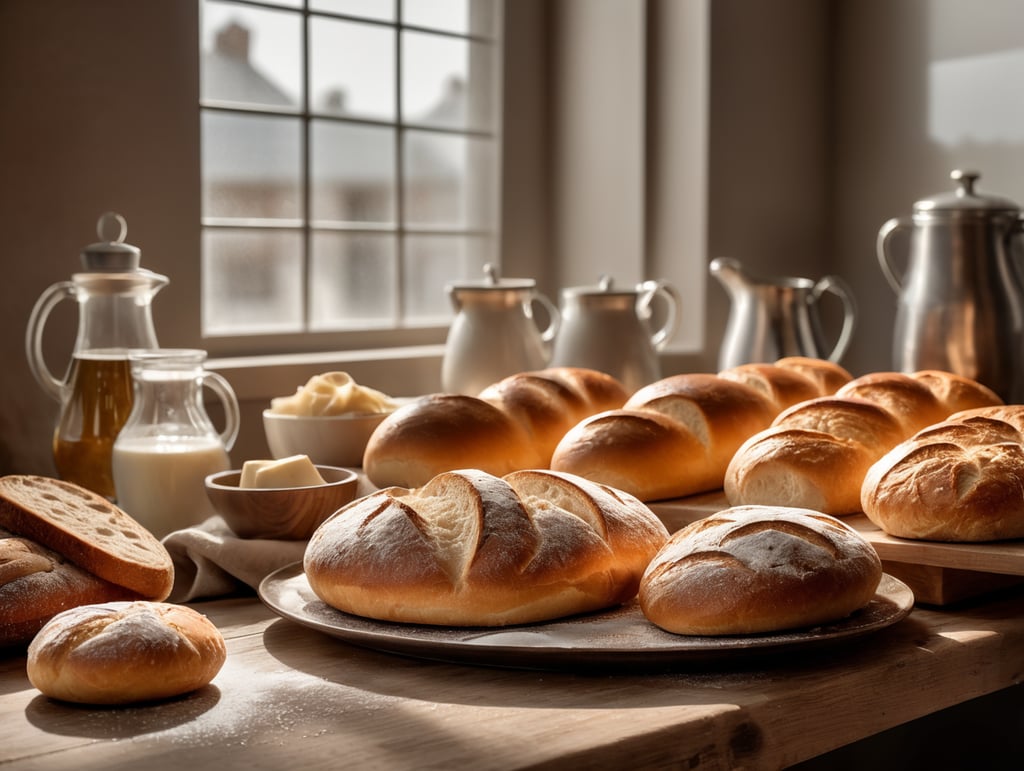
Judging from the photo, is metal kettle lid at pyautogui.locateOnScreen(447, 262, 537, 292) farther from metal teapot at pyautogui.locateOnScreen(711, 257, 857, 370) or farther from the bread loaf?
the bread loaf

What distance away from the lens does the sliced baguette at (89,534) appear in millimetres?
1076

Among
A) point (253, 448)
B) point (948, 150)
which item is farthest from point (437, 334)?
point (948, 150)

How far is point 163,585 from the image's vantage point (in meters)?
1.12

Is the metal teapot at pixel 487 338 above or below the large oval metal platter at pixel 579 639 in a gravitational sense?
above

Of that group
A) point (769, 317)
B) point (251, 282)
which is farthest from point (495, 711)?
point (251, 282)

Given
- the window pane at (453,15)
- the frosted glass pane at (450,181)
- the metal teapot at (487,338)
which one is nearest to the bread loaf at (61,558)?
the metal teapot at (487,338)

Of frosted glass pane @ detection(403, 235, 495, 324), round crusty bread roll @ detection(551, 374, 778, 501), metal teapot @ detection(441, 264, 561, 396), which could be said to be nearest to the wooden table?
round crusty bread roll @ detection(551, 374, 778, 501)

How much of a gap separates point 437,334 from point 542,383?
0.95m

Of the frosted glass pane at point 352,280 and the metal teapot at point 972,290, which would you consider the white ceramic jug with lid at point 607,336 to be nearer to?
the metal teapot at point 972,290

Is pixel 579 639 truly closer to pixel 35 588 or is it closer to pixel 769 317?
pixel 35 588

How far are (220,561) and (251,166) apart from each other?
3.91 feet

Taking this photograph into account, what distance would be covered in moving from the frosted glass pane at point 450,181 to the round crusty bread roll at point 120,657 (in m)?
1.69

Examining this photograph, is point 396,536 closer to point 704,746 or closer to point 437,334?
point 704,746

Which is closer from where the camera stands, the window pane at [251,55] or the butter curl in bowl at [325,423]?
the butter curl in bowl at [325,423]
